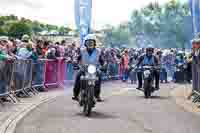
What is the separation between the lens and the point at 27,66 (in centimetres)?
1939

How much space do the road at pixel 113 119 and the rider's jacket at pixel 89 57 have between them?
1244 millimetres

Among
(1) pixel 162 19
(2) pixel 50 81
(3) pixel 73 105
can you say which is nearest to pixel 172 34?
(1) pixel 162 19

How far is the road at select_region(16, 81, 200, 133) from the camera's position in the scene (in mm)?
11133

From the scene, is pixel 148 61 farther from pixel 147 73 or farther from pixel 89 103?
pixel 89 103

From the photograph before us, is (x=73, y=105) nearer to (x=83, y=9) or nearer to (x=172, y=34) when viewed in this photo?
(x=83, y=9)

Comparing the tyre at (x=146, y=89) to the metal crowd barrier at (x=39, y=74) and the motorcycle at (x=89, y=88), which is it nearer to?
the metal crowd barrier at (x=39, y=74)

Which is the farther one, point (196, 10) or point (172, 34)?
point (172, 34)

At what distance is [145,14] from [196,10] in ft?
258

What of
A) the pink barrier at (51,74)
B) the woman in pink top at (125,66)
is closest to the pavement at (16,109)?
the pink barrier at (51,74)

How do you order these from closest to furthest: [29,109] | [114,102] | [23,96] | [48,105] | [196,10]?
[29,109]
[48,105]
[114,102]
[23,96]
[196,10]

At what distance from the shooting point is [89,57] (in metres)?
14.4

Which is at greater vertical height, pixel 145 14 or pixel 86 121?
pixel 145 14

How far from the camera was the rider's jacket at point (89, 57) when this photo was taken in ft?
47.1

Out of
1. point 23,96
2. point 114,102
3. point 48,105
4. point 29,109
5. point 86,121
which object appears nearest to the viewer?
point 86,121
